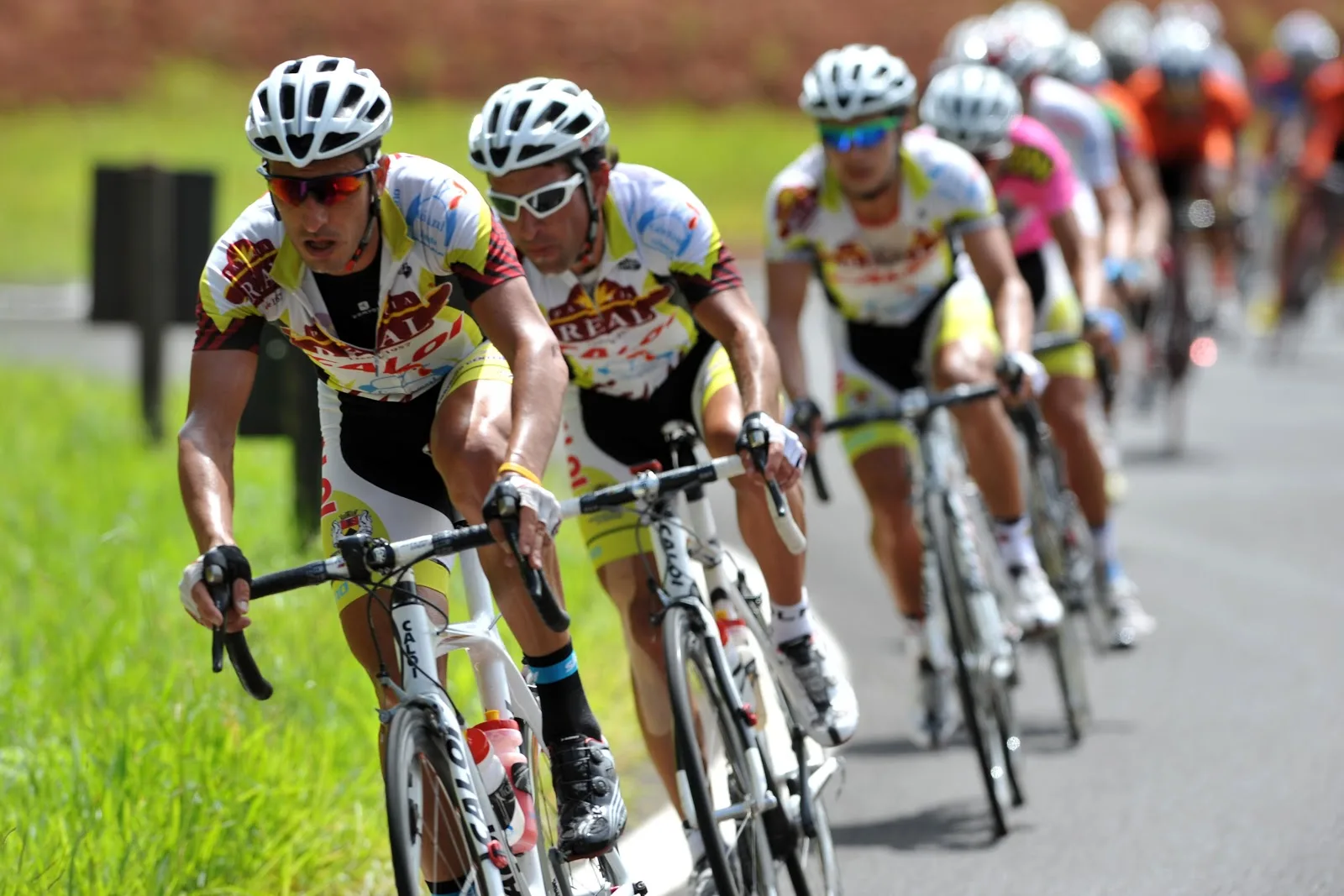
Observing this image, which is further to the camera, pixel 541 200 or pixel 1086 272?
pixel 1086 272

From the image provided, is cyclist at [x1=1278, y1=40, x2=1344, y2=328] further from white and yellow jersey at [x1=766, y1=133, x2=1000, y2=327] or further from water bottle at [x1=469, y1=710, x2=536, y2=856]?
water bottle at [x1=469, y1=710, x2=536, y2=856]

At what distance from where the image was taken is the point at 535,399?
477cm

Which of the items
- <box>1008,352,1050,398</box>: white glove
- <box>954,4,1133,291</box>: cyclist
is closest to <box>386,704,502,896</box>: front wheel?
<box>1008,352,1050,398</box>: white glove

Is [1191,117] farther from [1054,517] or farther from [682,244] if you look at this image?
[682,244]

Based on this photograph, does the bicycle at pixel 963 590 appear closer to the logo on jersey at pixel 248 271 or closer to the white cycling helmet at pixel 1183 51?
the logo on jersey at pixel 248 271

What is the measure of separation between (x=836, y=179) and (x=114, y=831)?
3.57 m

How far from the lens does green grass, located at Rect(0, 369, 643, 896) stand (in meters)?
5.53

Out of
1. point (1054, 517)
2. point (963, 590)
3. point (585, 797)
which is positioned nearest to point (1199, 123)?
point (1054, 517)

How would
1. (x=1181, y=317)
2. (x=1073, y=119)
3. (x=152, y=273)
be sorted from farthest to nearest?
(x=1181, y=317), (x=152, y=273), (x=1073, y=119)

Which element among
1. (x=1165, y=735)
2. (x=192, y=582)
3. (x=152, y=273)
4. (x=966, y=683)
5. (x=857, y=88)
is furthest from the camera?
(x=152, y=273)

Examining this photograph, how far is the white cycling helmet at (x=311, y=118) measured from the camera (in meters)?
4.75

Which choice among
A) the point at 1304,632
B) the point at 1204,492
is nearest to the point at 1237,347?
the point at 1204,492

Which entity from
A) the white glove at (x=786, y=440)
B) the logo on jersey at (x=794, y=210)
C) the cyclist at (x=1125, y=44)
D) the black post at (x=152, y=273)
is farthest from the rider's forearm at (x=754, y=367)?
the cyclist at (x=1125, y=44)

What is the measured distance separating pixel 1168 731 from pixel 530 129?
3.76 meters
